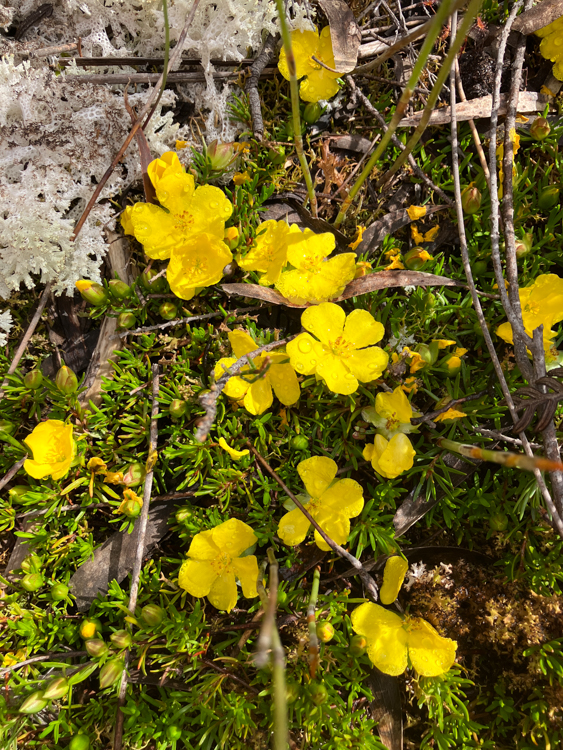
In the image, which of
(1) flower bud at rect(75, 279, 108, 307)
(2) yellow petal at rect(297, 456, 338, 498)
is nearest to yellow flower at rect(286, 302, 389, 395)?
(2) yellow petal at rect(297, 456, 338, 498)

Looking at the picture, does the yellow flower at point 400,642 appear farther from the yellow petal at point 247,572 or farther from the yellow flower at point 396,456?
the yellow flower at point 396,456

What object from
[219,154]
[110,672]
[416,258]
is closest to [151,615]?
[110,672]

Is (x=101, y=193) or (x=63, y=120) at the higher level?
(x=63, y=120)

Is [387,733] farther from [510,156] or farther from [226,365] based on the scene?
[510,156]

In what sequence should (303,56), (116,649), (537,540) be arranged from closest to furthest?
(116,649)
(537,540)
(303,56)

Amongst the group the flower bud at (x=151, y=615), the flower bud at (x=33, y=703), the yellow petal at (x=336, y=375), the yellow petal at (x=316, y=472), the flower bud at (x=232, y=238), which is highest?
the flower bud at (x=232, y=238)

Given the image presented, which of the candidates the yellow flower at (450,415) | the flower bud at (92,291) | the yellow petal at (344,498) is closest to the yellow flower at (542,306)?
the yellow flower at (450,415)

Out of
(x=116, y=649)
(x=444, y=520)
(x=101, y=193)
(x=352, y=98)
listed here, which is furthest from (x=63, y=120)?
(x=444, y=520)
